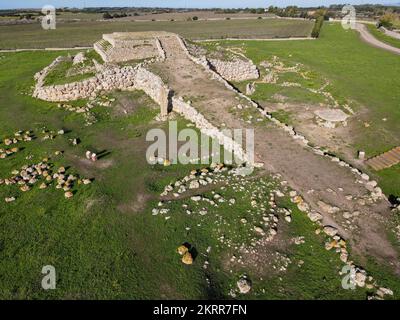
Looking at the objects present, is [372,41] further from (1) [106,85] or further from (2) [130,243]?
(2) [130,243]

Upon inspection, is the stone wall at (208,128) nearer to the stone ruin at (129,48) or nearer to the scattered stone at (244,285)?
the scattered stone at (244,285)

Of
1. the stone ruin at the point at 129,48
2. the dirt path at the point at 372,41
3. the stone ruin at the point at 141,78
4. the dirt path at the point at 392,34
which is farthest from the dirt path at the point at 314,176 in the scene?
the dirt path at the point at 392,34

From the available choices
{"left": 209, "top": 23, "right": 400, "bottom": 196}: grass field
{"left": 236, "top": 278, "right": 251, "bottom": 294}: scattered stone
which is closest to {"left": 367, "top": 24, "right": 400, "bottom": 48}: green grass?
{"left": 209, "top": 23, "right": 400, "bottom": 196}: grass field

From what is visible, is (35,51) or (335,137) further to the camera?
(35,51)

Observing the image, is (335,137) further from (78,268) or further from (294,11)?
(294,11)

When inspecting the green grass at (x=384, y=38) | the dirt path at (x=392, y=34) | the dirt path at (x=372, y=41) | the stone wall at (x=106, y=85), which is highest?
the dirt path at (x=392, y=34)
